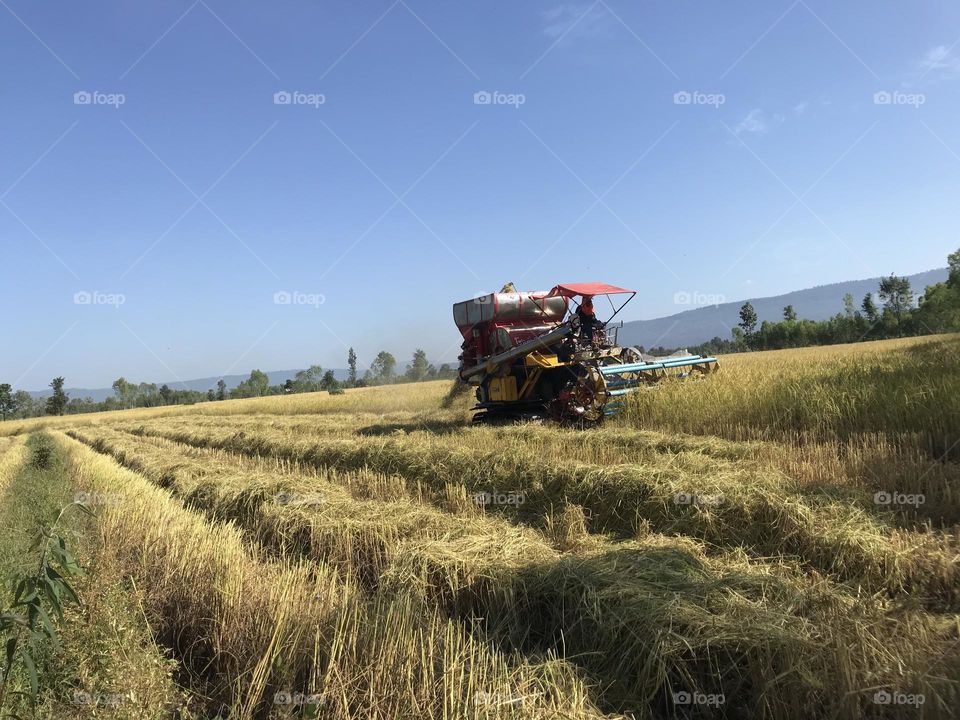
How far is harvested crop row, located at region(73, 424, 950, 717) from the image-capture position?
2578mm

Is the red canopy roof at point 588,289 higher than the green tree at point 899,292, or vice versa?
the green tree at point 899,292

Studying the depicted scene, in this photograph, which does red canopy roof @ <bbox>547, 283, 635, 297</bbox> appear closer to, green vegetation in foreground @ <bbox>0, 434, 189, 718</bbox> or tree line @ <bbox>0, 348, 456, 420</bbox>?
green vegetation in foreground @ <bbox>0, 434, 189, 718</bbox>

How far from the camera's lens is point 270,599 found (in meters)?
3.33

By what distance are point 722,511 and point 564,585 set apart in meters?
2.16

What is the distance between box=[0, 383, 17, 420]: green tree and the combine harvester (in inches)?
4124

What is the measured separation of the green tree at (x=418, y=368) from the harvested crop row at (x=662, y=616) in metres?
45.4

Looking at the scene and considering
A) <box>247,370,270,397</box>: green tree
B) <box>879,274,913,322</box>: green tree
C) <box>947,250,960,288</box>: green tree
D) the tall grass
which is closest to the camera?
the tall grass

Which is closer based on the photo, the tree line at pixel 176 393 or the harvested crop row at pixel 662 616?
the harvested crop row at pixel 662 616

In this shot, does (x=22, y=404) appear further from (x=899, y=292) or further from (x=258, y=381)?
(x=899, y=292)

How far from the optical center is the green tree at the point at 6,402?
87750mm

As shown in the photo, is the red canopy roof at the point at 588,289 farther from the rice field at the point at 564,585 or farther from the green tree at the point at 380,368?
the green tree at the point at 380,368

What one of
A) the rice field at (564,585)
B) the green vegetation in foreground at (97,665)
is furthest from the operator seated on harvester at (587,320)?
the green vegetation in foreground at (97,665)

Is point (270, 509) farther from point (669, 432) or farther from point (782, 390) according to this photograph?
point (782, 390)

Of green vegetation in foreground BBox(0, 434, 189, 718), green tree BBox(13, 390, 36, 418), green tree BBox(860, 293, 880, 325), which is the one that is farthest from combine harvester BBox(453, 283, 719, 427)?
green tree BBox(13, 390, 36, 418)
